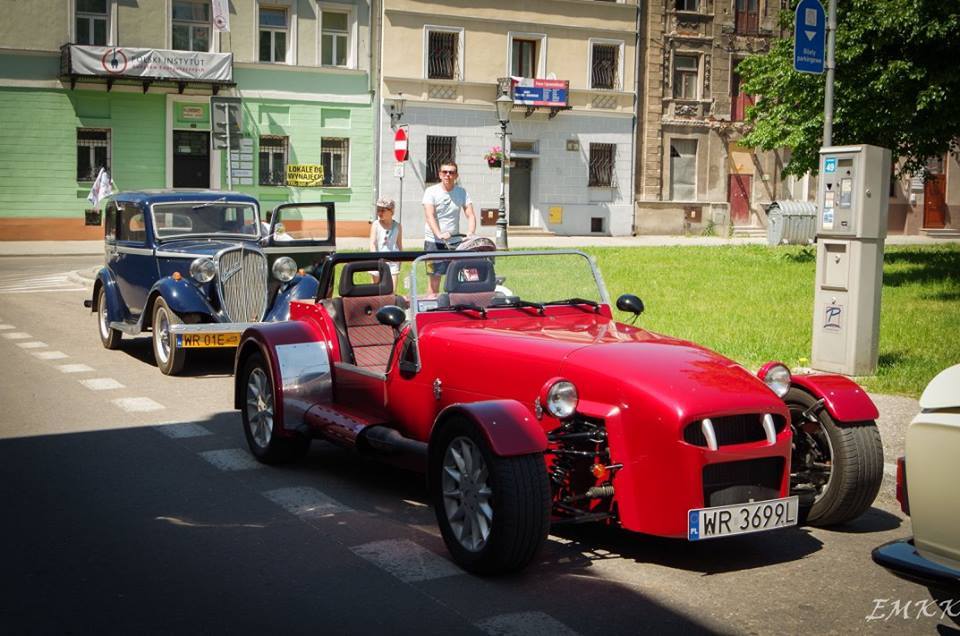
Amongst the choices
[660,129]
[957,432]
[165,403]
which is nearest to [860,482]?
[957,432]

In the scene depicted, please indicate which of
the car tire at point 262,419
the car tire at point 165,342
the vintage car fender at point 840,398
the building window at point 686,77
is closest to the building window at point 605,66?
the building window at point 686,77

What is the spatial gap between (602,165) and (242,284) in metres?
30.8

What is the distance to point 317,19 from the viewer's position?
36.8m

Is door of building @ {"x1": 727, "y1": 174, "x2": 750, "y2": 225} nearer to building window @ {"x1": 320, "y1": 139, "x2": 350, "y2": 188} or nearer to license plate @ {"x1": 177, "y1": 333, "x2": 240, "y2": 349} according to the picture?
building window @ {"x1": 320, "y1": 139, "x2": 350, "y2": 188}

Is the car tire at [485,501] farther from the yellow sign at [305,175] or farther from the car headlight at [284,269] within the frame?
the yellow sign at [305,175]

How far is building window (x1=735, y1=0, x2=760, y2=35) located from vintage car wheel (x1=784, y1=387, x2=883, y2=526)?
40382mm

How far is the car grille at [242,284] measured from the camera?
12117 millimetres

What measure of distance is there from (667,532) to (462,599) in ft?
3.25

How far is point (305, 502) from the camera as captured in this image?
263 inches

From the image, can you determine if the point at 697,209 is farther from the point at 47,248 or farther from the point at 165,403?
the point at 165,403

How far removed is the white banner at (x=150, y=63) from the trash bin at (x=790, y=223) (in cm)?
1733

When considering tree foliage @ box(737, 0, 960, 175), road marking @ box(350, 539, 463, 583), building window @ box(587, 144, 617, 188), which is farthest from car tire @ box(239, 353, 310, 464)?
building window @ box(587, 144, 617, 188)

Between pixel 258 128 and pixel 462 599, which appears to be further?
pixel 258 128

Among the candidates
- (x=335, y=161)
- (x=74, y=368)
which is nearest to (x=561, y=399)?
(x=74, y=368)
